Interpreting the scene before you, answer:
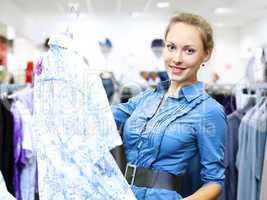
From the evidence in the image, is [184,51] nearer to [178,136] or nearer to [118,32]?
[178,136]

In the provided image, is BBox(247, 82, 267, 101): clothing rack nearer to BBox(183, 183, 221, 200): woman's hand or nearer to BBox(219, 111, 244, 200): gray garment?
BBox(219, 111, 244, 200): gray garment

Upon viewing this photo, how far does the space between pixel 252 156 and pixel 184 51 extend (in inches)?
35.3

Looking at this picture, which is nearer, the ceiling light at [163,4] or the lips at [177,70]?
the lips at [177,70]

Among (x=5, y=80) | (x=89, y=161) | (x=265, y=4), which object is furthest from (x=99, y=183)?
(x=265, y=4)

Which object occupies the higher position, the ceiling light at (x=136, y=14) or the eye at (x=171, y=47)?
the ceiling light at (x=136, y=14)

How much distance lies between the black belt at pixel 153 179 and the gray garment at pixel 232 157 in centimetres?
85

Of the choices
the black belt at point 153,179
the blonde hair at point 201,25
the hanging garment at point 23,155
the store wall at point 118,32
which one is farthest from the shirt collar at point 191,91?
the store wall at point 118,32

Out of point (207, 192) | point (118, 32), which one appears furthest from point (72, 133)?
point (118, 32)

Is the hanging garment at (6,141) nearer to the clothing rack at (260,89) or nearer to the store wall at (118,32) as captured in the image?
the clothing rack at (260,89)

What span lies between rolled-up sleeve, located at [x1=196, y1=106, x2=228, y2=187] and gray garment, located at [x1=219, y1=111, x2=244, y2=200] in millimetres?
828

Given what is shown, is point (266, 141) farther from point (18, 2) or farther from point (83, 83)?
point (18, 2)

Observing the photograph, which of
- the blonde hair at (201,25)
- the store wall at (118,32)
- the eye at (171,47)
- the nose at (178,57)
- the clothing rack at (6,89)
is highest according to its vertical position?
the store wall at (118,32)

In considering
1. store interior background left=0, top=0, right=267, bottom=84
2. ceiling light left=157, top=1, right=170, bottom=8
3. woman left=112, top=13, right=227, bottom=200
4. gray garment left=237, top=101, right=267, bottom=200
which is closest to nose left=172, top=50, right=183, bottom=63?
woman left=112, top=13, right=227, bottom=200

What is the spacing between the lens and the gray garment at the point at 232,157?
185cm
